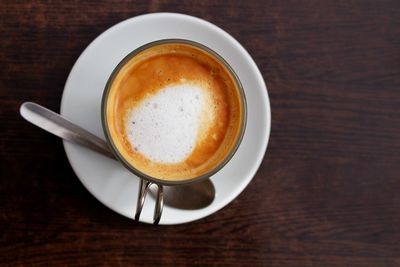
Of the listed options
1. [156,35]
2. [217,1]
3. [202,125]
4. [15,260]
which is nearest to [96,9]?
[156,35]

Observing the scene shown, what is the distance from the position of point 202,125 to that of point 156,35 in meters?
0.24

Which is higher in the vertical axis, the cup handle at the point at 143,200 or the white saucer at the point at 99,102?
the white saucer at the point at 99,102

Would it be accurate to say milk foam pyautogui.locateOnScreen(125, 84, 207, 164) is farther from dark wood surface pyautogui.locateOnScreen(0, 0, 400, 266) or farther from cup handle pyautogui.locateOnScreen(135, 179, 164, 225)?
dark wood surface pyautogui.locateOnScreen(0, 0, 400, 266)

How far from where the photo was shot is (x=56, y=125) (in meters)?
1.18

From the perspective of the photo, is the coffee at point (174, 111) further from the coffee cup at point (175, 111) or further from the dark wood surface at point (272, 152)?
the dark wood surface at point (272, 152)

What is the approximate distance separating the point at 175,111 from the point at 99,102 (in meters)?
0.19

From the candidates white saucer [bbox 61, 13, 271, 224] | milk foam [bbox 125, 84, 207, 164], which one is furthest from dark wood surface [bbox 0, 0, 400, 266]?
milk foam [bbox 125, 84, 207, 164]

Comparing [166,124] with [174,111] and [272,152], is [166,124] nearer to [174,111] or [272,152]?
[174,111]

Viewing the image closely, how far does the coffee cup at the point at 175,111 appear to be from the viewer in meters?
1.16

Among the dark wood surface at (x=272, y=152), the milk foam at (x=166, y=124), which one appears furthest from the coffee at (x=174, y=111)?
the dark wood surface at (x=272, y=152)

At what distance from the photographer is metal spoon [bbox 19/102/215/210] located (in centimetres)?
118

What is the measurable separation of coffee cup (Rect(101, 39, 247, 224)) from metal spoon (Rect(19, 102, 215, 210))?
0.21 feet

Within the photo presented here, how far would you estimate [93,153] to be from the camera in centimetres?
120

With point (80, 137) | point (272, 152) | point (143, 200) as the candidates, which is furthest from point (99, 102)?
point (272, 152)
